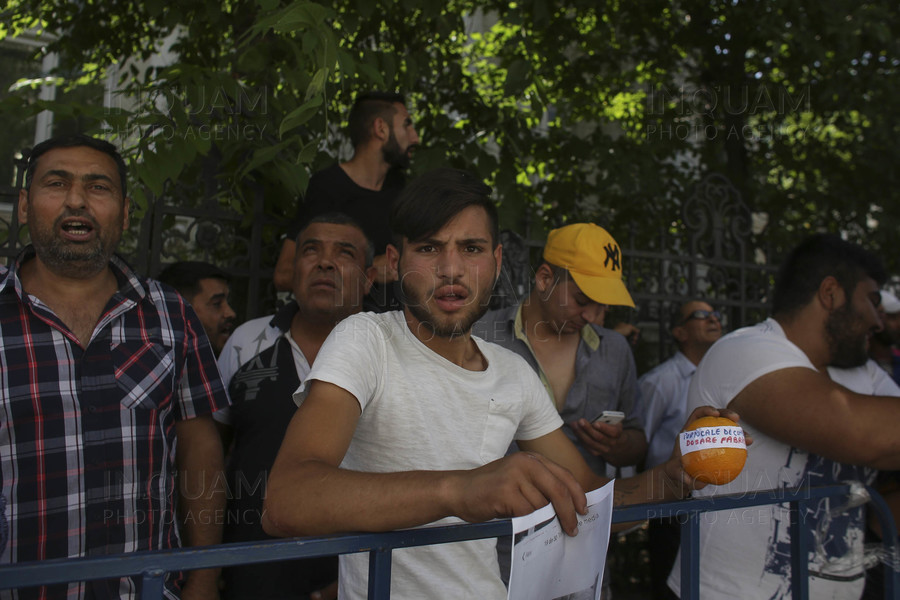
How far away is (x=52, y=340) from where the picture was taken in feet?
6.63

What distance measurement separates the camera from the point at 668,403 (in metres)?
4.26

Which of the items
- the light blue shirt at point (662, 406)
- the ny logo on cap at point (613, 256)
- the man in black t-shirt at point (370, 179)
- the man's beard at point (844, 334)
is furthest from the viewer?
the light blue shirt at point (662, 406)

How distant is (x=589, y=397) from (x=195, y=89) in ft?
7.12

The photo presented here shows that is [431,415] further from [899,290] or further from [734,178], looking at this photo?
[899,290]

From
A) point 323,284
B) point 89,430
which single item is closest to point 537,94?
point 323,284

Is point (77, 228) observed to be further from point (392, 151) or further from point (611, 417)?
point (392, 151)

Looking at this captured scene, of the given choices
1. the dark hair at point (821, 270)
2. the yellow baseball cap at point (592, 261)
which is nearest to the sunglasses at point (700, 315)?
the yellow baseball cap at point (592, 261)

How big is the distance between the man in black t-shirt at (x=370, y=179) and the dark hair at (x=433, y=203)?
4.44 feet

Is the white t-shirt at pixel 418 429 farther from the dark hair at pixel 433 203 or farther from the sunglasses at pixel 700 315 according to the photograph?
the sunglasses at pixel 700 315

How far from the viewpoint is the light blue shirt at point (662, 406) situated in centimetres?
414

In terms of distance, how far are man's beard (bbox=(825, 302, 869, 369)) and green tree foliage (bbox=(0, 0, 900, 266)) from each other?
1.71 metres

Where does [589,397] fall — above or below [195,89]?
below

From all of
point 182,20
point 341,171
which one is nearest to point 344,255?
point 341,171

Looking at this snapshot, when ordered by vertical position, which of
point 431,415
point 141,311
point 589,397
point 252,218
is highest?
point 252,218
